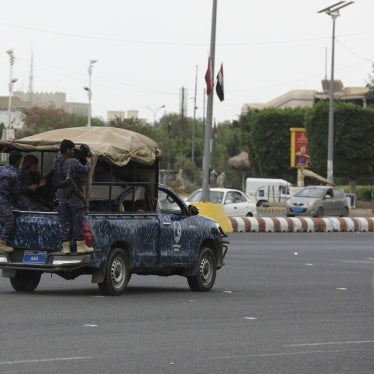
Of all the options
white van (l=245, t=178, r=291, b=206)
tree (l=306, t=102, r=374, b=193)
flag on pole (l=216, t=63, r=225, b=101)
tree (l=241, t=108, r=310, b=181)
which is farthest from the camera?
tree (l=241, t=108, r=310, b=181)

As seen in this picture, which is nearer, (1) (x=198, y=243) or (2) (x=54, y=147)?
(2) (x=54, y=147)

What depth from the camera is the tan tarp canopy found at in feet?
59.0

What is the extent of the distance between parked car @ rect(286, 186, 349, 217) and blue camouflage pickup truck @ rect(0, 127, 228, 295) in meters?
36.5

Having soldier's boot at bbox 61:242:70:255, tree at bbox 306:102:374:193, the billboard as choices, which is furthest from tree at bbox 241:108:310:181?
soldier's boot at bbox 61:242:70:255

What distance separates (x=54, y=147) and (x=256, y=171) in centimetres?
8753

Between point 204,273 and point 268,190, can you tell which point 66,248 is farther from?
point 268,190

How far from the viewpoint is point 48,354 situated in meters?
11.0

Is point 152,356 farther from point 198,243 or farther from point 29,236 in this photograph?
point 198,243

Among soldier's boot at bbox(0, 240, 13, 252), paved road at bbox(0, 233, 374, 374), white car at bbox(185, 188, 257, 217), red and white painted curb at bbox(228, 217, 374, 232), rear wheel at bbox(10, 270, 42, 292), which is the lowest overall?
paved road at bbox(0, 233, 374, 374)

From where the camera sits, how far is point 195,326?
45.2ft

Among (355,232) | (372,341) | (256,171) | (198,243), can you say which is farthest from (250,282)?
(256,171)

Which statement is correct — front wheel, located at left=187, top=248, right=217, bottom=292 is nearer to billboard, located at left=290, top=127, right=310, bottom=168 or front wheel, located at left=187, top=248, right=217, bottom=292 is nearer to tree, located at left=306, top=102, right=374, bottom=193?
billboard, located at left=290, top=127, right=310, bottom=168

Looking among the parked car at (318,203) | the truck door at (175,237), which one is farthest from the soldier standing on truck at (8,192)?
the parked car at (318,203)

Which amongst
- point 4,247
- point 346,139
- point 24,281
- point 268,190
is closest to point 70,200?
point 4,247
